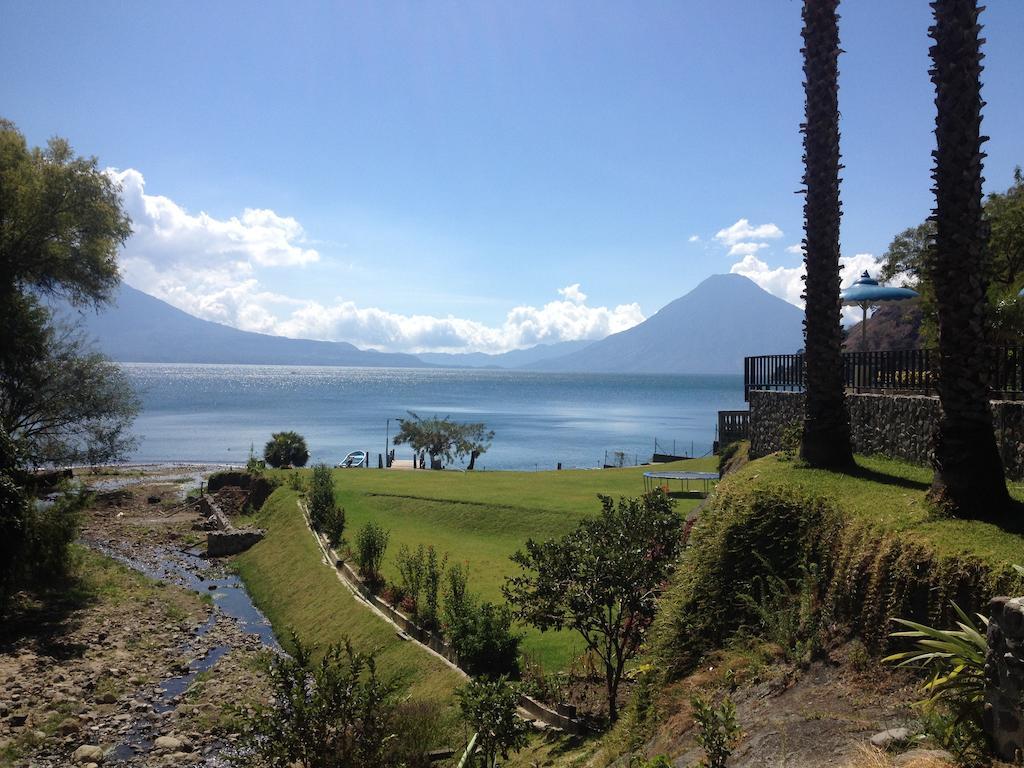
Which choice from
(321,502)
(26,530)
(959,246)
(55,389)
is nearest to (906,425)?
(959,246)

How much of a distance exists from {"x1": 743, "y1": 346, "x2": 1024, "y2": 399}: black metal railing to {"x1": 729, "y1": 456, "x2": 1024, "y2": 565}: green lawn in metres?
1.90

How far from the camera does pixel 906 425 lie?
1459 cm

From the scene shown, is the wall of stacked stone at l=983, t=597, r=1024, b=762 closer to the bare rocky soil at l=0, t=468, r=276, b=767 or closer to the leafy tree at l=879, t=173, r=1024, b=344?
the leafy tree at l=879, t=173, r=1024, b=344

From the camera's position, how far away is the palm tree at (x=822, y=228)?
1430 cm

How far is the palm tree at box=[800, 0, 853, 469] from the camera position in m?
14.3

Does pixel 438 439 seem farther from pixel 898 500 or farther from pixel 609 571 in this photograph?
pixel 898 500

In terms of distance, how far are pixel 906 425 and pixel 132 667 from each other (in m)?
21.8

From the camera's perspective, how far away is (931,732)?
5863mm

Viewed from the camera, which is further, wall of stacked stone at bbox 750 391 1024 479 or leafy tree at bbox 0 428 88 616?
leafy tree at bbox 0 428 88 616

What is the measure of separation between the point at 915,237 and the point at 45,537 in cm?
4461

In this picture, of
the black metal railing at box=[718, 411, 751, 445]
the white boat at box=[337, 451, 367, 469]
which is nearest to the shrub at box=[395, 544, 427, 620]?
the black metal railing at box=[718, 411, 751, 445]

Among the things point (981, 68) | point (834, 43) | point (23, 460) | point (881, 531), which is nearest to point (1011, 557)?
point (881, 531)

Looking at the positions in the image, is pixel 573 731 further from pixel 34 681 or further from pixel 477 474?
pixel 477 474

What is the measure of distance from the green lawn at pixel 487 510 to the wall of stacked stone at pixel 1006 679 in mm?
10956
